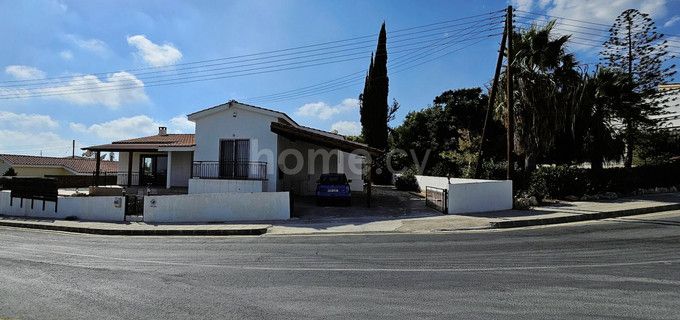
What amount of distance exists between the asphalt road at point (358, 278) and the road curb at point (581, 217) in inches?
67.8

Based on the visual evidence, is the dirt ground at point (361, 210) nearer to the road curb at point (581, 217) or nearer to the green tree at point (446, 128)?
the road curb at point (581, 217)

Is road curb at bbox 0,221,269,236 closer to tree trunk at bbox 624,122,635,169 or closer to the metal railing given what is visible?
the metal railing

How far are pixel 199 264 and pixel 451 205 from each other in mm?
9646

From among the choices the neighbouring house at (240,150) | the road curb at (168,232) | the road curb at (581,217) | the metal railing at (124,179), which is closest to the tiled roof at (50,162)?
the metal railing at (124,179)

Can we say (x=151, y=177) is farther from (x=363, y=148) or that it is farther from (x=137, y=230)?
(x=363, y=148)

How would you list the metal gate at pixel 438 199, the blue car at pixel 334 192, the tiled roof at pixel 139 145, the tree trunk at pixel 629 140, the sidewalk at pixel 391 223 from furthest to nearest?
the tree trunk at pixel 629 140
the tiled roof at pixel 139 145
the blue car at pixel 334 192
the metal gate at pixel 438 199
the sidewalk at pixel 391 223

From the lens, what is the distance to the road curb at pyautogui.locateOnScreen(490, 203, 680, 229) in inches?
427

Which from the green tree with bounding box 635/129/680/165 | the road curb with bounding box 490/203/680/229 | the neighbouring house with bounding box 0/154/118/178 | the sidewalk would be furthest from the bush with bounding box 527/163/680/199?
the neighbouring house with bounding box 0/154/118/178

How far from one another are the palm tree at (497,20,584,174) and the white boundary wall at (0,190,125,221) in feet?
60.8

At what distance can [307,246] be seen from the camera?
327 inches

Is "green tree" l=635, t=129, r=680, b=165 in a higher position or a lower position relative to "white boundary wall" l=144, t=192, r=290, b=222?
higher

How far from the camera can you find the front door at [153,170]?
2164 centimetres

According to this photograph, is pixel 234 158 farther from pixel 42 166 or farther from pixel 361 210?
pixel 42 166

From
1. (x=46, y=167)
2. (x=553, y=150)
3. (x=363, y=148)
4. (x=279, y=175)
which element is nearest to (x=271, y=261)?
(x=363, y=148)
